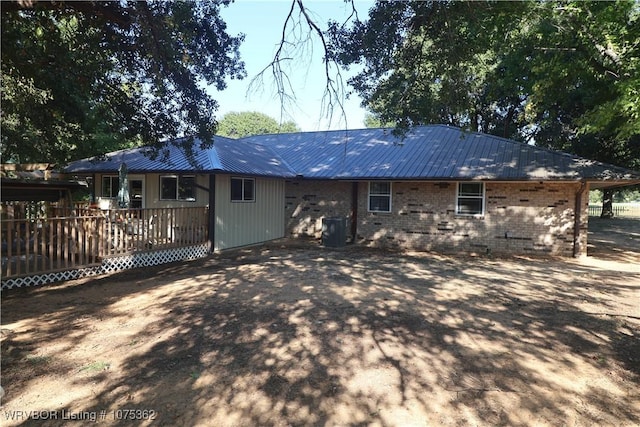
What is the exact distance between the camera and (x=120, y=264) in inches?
352

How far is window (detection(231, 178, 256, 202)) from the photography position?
1241cm

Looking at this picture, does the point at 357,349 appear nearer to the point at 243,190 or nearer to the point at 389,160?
the point at 243,190

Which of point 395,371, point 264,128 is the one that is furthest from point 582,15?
point 264,128

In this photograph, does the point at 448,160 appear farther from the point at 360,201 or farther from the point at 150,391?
the point at 150,391

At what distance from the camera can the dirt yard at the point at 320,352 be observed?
10.6ft

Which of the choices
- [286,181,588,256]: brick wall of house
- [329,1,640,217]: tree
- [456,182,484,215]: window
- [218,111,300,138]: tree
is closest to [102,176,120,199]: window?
[286,181,588,256]: brick wall of house

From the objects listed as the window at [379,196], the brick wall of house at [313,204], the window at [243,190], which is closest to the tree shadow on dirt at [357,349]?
the window at [243,190]

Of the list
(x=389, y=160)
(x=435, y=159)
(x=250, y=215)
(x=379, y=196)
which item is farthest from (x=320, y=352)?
(x=389, y=160)

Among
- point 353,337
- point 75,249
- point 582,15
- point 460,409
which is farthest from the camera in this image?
point 582,15

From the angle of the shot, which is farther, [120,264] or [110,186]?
[110,186]

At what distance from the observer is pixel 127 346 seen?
4.50 m

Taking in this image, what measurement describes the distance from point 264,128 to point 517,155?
5377cm

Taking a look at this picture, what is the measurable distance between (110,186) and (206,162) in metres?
5.66

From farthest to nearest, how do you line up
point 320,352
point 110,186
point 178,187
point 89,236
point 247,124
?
point 247,124
point 110,186
point 178,187
point 89,236
point 320,352
